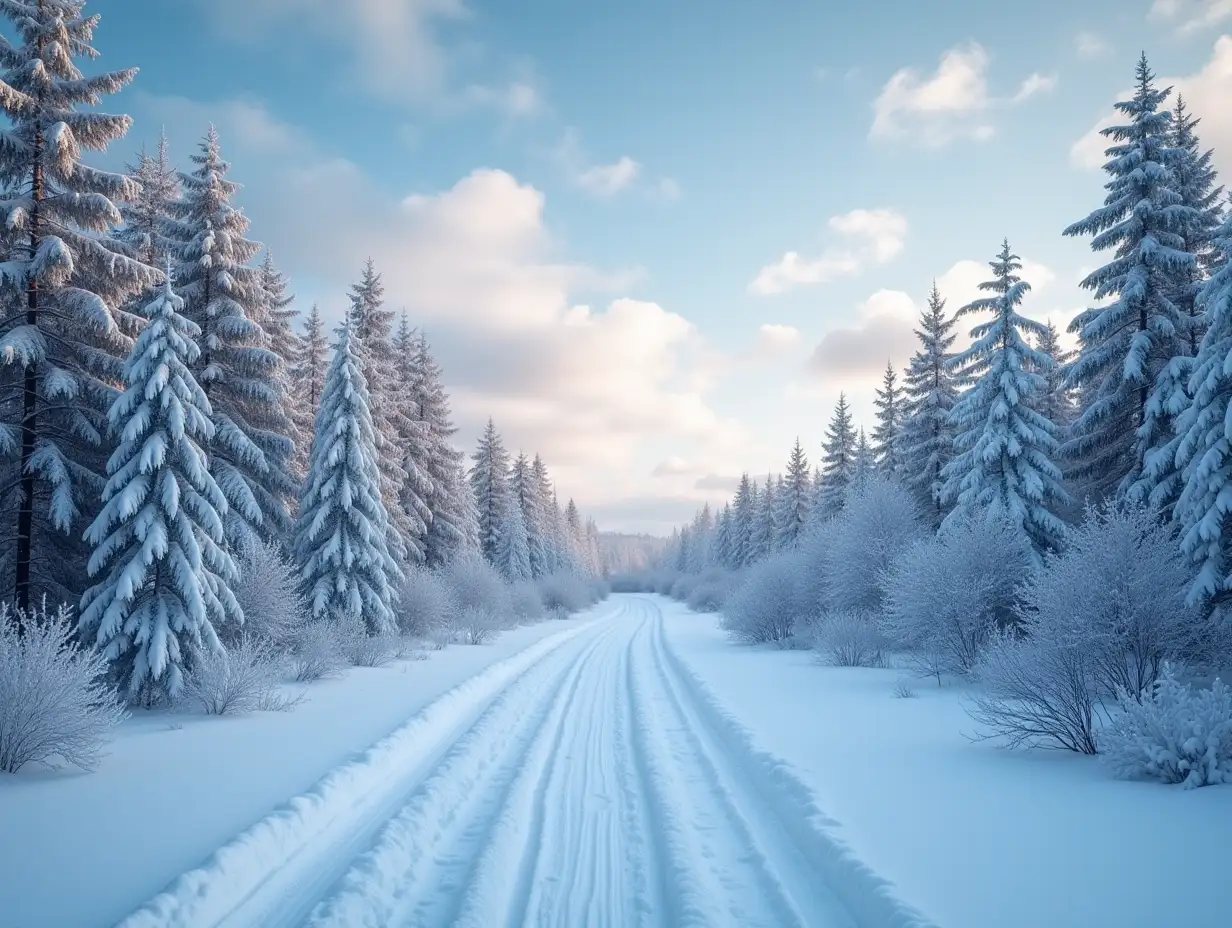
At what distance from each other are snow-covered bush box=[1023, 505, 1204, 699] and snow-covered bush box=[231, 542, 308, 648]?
52.4ft

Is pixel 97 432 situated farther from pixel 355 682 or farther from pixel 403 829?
pixel 403 829

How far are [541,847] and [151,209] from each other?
2359cm

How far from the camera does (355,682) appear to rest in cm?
1435

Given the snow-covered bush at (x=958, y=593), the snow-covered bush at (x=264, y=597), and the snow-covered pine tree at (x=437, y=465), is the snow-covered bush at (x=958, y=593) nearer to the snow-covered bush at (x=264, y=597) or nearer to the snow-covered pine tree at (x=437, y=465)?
the snow-covered bush at (x=264, y=597)

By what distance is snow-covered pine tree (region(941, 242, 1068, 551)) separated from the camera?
17609 mm

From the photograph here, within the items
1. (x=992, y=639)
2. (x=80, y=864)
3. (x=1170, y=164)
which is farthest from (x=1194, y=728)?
(x=1170, y=164)

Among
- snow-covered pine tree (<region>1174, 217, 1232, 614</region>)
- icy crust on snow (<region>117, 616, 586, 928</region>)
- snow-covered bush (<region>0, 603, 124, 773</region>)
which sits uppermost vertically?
snow-covered pine tree (<region>1174, 217, 1232, 614</region>)

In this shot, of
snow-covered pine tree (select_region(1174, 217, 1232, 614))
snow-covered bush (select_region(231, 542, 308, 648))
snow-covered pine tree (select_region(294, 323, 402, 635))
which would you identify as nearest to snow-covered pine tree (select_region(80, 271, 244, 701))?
snow-covered bush (select_region(231, 542, 308, 648))

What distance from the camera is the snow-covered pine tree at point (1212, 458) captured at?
11.5m

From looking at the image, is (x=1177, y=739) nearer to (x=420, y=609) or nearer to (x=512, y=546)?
(x=420, y=609)

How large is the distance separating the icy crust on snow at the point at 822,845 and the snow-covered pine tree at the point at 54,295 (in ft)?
43.0

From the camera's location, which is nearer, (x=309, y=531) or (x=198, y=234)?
(x=198, y=234)

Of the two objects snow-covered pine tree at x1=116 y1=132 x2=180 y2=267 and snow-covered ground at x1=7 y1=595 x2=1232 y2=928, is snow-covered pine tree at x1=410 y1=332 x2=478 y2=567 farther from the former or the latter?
snow-covered ground at x1=7 y1=595 x2=1232 y2=928

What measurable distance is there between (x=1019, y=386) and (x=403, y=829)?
19705mm
